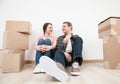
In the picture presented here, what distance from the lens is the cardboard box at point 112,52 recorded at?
1640mm

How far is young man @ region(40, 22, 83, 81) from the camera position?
3.65ft

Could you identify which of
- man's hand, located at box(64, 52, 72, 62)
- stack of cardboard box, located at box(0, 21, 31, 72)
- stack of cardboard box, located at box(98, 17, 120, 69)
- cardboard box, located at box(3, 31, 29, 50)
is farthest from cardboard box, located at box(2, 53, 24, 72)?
stack of cardboard box, located at box(98, 17, 120, 69)

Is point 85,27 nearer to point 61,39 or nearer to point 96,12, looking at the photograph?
point 96,12

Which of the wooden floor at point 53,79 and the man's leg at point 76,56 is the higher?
the man's leg at point 76,56

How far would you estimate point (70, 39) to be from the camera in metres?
1.70

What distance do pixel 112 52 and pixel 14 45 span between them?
113cm

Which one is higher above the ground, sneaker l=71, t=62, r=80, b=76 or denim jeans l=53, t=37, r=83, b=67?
denim jeans l=53, t=37, r=83, b=67

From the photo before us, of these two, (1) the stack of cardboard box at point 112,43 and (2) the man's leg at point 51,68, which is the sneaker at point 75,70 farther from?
(1) the stack of cardboard box at point 112,43

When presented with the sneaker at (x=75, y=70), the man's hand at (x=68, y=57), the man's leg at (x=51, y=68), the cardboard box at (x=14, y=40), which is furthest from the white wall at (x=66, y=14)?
the man's leg at (x=51, y=68)

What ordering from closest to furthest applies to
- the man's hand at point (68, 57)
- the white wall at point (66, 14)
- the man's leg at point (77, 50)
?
the man's leg at point (77, 50), the man's hand at point (68, 57), the white wall at point (66, 14)

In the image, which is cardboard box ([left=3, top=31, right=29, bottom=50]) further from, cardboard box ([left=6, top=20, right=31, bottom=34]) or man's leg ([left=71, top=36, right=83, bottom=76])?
man's leg ([left=71, top=36, right=83, bottom=76])

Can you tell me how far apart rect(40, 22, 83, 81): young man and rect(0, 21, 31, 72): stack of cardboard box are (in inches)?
16.8

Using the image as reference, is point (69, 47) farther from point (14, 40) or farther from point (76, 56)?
point (14, 40)

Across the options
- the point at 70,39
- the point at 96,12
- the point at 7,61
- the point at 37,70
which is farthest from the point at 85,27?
the point at 7,61
